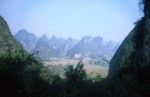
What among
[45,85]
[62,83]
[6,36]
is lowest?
[45,85]

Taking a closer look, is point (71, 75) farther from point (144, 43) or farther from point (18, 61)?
point (144, 43)

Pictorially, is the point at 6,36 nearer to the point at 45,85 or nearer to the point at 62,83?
the point at 45,85

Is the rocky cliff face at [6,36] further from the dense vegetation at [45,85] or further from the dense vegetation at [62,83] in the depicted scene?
the dense vegetation at [45,85]

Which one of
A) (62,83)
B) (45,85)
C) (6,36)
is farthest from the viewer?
(6,36)

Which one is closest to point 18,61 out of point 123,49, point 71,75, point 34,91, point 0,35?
point 34,91

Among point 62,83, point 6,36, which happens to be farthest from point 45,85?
point 6,36

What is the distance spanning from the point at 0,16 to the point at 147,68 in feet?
260

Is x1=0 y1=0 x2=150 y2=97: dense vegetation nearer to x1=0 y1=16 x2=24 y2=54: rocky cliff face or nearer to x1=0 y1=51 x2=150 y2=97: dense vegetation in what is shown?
x1=0 y1=51 x2=150 y2=97: dense vegetation

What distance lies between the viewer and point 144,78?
19375mm

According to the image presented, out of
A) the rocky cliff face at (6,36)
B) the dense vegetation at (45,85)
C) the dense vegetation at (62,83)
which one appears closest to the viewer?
the dense vegetation at (45,85)

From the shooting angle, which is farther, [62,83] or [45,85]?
[45,85]

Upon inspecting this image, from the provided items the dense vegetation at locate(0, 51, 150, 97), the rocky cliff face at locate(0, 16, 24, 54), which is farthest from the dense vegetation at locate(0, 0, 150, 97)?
the rocky cliff face at locate(0, 16, 24, 54)

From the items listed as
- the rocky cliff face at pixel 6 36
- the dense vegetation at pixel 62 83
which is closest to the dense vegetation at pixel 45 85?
the dense vegetation at pixel 62 83

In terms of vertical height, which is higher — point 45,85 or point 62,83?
point 62,83
